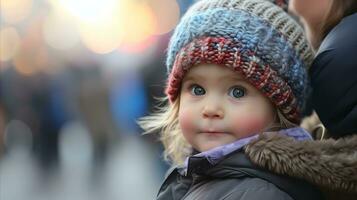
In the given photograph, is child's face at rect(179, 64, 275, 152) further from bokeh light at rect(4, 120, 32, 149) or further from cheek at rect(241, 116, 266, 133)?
bokeh light at rect(4, 120, 32, 149)

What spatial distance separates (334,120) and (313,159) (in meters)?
0.22

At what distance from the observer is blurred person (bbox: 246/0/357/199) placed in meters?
→ 2.04

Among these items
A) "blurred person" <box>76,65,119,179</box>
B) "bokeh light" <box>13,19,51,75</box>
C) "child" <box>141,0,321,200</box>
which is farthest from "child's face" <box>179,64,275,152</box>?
"bokeh light" <box>13,19,51,75</box>

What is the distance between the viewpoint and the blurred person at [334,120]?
6.70ft

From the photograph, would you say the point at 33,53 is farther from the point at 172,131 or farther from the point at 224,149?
the point at 224,149

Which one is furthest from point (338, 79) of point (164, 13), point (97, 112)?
point (164, 13)

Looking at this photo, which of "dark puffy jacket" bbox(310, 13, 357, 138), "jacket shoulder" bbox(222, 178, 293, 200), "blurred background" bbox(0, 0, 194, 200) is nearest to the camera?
"jacket shoulder" bbox(222, 178, 293, 200)

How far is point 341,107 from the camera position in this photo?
217 cm

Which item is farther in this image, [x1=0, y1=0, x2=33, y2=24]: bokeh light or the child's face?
[x1=0, y1=0, x2=33, y2=24]: bokeh light

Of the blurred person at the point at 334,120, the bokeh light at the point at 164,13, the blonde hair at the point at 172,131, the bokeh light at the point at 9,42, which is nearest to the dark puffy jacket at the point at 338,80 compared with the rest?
the blurred person at the point at 334,120

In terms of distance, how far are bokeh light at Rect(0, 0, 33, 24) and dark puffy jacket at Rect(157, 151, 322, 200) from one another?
1308 centimetres

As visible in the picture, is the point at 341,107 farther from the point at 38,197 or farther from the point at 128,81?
the point at 128,81

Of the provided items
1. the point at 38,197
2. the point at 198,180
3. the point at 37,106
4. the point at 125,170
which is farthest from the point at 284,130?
the point at 37,106

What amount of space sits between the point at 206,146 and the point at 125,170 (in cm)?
891
